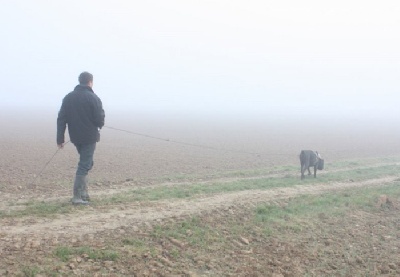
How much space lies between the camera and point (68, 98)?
8875 mm

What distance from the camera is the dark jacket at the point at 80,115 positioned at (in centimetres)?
891

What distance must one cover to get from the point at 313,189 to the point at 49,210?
28.4 ft

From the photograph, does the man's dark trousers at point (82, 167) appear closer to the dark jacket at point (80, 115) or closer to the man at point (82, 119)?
the man at point (82, 119)

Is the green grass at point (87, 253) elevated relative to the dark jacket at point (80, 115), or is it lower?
lower

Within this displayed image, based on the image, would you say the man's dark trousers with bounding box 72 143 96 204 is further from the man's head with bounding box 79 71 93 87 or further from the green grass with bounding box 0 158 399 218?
the man's head with bounding box 79 71 93 87

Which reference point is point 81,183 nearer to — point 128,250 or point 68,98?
point 68,98

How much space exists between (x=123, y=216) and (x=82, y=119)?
2178mm

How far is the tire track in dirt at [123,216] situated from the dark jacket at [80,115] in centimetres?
155

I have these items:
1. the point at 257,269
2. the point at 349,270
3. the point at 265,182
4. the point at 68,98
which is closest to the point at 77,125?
the point at 68,98

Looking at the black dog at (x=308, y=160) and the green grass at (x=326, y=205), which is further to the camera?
the black dog at (x=308, y=160)

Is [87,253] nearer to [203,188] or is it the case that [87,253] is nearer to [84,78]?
[84,78]

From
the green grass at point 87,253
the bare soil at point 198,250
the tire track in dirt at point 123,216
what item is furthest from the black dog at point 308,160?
the green grass at point 87,253

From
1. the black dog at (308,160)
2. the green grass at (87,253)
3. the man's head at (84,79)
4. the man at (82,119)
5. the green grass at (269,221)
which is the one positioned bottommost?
the green grass at (269,221)

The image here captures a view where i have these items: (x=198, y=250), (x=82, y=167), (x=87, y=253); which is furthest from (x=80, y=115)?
(x=198, y=250)
